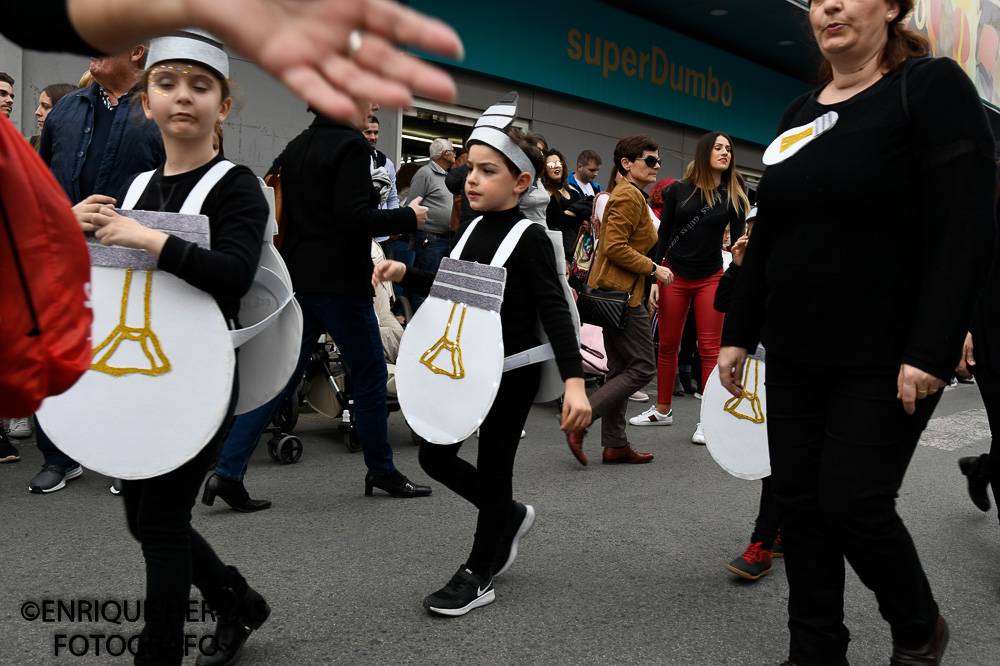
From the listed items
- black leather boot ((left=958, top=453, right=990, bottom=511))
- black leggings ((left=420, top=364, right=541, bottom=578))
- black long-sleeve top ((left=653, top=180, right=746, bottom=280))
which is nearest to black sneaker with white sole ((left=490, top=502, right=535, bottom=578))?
Result: black leggings ((left=420, top=364, right=541, bottom=578))

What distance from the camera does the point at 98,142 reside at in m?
4.04

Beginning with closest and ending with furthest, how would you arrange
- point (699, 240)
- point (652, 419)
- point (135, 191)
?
point (135, 191), point (699, 240), point (652, 419)

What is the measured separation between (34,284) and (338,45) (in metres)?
0.62

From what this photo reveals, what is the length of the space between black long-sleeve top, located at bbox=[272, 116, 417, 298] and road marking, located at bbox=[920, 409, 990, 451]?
4.08 metres

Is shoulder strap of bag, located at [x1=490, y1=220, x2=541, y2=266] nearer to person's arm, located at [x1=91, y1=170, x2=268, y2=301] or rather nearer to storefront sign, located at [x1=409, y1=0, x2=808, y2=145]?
person's arm, located at [x1=91, y1=170, x2=268, y2=301]

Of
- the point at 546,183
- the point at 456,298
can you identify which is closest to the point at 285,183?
the point at 456,298

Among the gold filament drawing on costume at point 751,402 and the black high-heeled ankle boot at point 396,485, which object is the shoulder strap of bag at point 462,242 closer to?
the gold filament drawing on costume at point 751,402

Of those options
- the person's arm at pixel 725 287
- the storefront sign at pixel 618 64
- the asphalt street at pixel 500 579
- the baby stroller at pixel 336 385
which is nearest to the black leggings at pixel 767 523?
the asphalt street at pixel 500 579

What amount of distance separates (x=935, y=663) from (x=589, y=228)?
5.94m

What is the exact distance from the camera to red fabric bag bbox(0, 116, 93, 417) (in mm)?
1104

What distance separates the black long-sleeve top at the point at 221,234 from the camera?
78.2 inches

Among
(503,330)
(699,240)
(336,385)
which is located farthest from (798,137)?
(336,385)

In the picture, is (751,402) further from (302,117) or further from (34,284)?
(302,117)

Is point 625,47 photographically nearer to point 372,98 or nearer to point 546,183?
point 546,183
